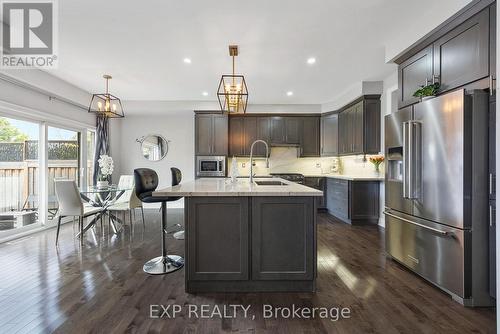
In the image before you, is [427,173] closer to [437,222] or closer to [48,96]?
[437,222]

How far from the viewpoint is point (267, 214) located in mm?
2273

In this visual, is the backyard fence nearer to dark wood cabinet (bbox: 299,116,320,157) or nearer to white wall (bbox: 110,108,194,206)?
white wall (bbox: 110,108,194,206)

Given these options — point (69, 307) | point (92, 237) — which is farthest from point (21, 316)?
point (92, 237)

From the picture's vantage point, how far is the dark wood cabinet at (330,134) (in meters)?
5.97

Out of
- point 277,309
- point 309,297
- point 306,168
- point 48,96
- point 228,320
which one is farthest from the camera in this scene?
point 306,168

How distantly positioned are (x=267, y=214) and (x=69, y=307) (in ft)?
5.79

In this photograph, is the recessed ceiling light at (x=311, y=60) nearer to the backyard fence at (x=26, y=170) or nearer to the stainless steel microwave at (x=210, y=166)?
the stainless steel microwave at (x=210, y=166)

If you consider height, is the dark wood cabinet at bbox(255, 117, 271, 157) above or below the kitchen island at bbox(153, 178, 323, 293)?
above

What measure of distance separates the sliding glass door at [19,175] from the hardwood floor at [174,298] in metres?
0.90

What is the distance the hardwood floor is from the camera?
71.6 inches

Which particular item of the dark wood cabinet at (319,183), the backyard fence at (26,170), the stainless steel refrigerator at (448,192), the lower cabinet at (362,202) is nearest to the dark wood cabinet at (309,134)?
Result: the dark wood cabinet at (319,183)

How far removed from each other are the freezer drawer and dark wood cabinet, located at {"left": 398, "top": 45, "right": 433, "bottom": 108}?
1.35 metres

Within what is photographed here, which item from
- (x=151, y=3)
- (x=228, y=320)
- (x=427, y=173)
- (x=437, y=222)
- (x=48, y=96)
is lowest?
(x=228, y=320)

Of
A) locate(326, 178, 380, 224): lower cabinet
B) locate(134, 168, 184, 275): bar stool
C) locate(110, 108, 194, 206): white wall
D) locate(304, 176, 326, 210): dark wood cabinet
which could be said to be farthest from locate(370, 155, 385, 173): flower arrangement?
locate(110, 108, 194, 206): white wall
